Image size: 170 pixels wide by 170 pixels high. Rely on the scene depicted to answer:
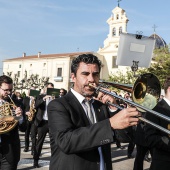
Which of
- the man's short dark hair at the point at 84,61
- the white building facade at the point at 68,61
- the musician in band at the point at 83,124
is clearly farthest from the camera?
the white building facade at the point at 68,61

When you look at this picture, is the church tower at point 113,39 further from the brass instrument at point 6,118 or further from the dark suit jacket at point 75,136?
the dark suit jacket at point 75,136

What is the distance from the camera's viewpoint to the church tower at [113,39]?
56188mm

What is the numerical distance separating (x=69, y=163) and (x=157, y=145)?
1.32 metres

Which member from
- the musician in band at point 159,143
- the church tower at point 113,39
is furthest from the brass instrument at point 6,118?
the church tower at point 113,39

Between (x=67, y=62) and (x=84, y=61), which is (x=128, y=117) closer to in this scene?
(x=84, y=61)

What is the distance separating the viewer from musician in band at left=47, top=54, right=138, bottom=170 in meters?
2.19

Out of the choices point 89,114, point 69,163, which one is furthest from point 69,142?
point 89,114

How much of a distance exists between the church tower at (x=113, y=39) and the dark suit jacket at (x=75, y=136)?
2088 inches

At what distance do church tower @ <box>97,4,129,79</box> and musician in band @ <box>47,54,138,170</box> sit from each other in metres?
52.9

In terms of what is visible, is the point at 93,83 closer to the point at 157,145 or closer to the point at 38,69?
the point at 157,145

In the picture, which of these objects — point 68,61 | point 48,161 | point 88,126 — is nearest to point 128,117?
point 88,126

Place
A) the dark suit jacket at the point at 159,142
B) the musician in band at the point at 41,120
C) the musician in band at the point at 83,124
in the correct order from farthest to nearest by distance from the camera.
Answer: the musician in band at the point at 41,120 → the dark suit jacket at the point at 159,142 → the musician in band at the point at 83,124

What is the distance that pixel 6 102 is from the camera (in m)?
4.59

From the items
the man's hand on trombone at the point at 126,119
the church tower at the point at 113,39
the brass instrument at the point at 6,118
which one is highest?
the church tower at the point at 113,39
